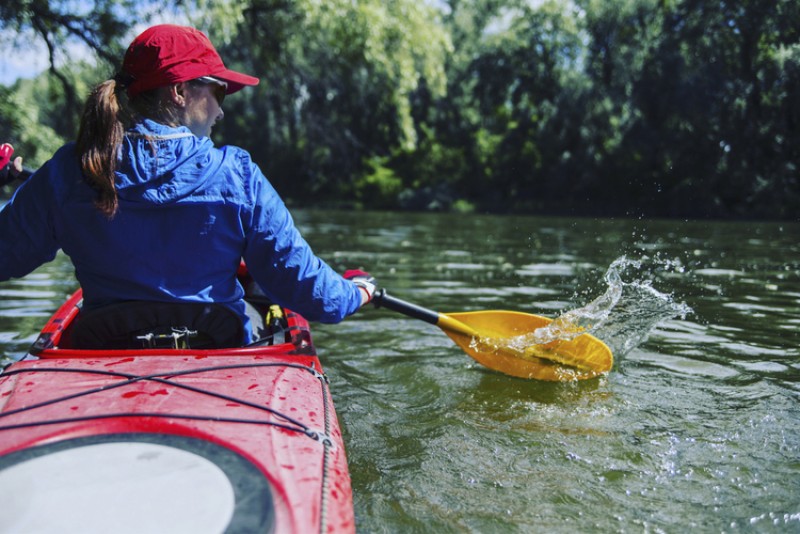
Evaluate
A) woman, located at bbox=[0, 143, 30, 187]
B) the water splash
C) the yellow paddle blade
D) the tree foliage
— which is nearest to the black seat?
woman, located at bbox=[0, 143, 30, 187]

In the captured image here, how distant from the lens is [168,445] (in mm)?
1734

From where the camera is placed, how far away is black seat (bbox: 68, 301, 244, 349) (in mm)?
2387

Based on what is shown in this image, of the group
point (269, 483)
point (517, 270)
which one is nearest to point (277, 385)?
point (269, 483)

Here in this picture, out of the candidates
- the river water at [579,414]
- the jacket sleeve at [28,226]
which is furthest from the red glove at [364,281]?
the jacket sleeve at [28,226]

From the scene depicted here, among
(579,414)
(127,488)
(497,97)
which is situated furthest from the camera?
(497,97)

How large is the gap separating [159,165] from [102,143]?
0.17 meters

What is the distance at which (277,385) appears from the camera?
224 cm

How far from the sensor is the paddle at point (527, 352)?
4059mm

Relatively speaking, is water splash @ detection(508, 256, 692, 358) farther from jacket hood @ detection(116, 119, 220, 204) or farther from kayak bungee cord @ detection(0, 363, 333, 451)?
jacket hood @ detection(116, 119, 220, 204)

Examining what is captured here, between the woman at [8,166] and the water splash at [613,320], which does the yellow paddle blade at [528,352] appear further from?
the woman at [8,166]

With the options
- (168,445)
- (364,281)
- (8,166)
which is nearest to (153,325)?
(168,445)

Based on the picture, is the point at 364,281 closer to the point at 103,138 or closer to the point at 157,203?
the point at 157,203

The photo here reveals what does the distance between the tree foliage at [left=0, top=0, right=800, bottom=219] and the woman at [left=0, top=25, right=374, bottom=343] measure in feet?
26.2

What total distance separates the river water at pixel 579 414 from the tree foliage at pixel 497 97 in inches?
210
